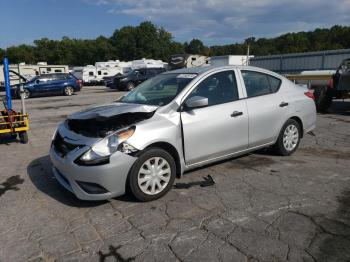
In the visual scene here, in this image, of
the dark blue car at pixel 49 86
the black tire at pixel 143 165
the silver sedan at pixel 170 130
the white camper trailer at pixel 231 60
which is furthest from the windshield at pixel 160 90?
the white camper trailer at pixel 231 60

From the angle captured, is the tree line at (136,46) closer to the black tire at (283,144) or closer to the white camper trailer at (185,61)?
the white camper trailer at (185,61)

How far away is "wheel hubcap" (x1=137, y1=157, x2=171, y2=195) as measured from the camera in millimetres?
4156

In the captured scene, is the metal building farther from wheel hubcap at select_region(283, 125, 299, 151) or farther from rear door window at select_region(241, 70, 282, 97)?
rear door window at select_region(241, 70, 282, 97)

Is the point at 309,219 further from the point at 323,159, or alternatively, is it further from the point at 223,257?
the point at 323,159

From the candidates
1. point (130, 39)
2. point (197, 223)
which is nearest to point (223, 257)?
point (197, 223)

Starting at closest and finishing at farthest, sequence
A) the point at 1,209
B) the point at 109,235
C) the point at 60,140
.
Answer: the point at 109,235, the point at 1,209, the point at 60,140

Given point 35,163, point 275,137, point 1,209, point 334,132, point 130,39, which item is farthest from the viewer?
point 130,39

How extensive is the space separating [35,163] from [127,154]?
3.00m

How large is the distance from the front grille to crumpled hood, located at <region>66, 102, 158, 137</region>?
0.19m

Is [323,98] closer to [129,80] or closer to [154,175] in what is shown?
[154,175]

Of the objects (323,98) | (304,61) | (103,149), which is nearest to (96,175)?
(103,149)

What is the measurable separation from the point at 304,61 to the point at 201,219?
2683cm

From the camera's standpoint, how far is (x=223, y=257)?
10.1 feet

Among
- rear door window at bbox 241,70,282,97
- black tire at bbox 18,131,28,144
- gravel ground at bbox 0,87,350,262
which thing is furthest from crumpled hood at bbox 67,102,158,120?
black tire at bbox 18,131,28,144
